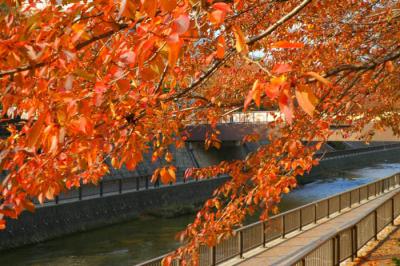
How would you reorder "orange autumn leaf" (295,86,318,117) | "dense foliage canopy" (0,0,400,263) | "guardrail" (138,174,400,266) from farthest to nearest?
"guardrail" (138,174,400,266)
"dense foliage canopy" (0,0,400,263)
"orange autumn leaf" (295,86,318,117)

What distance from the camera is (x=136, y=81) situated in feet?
14.6

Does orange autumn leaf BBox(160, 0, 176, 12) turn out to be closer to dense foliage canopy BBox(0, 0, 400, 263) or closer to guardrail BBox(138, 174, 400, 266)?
dense foliage canopy BBox(0, 0, 400, 263)

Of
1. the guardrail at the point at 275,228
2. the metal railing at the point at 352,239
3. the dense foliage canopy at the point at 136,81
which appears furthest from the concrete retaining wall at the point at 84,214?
the metal railing at the point at 352,239

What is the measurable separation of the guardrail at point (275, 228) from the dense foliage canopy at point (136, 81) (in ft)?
10.8

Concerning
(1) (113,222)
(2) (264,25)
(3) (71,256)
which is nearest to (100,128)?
(2) (264,25)

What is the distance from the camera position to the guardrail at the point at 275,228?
12352mm

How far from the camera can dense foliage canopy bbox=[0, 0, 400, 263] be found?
2.78 m

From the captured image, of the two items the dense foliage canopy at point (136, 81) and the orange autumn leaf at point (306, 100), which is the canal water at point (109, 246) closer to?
the dense foliage canopy at point (136, 81)

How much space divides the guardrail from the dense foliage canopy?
130 inches

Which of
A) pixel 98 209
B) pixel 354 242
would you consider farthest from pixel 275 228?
pixel 98 209

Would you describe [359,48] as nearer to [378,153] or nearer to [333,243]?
[333,243]

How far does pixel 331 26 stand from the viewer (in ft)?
34.0

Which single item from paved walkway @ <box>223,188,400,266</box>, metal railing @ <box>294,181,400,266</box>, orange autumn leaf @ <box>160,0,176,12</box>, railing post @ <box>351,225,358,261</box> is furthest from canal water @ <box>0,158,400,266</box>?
orange autumn leaf @ <box>160,0,176,12</box>

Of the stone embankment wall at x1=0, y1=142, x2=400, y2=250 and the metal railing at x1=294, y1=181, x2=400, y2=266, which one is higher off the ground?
the metal railing at x1=294, y1=181, x2=400, y2=266
